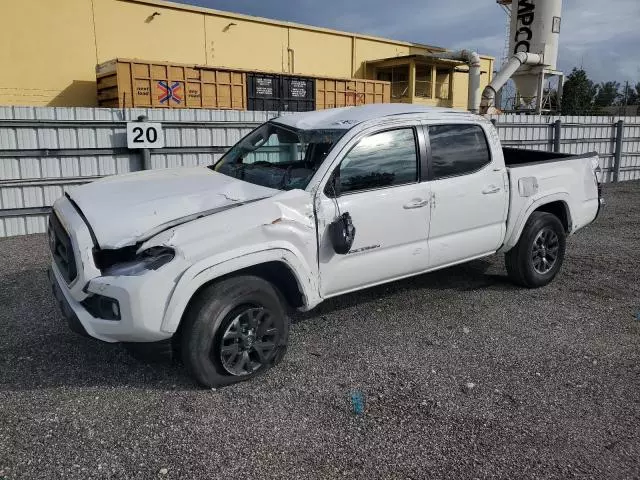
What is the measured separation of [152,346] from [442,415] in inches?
72.2

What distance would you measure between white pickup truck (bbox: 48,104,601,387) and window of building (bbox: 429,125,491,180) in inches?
0.5

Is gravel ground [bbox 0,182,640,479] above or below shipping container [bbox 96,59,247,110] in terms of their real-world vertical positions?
below

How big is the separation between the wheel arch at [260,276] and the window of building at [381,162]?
28.1 inches

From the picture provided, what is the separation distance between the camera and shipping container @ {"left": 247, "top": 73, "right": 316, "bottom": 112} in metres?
21.4

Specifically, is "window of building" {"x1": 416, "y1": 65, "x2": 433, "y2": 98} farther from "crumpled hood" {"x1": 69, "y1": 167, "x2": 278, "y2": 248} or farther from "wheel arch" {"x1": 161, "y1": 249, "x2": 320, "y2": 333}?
Answer: "wheel arch" {"x1": 161, "y1": 249, "x2": 320, "y2": 333}

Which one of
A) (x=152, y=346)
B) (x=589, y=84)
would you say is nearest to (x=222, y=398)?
(x=152, y=346)

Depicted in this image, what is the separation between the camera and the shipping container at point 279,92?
21.4 m

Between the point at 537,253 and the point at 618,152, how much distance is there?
38.4 ft

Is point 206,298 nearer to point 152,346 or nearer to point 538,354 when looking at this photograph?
point 152,346

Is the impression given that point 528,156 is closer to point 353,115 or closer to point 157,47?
point 353,115

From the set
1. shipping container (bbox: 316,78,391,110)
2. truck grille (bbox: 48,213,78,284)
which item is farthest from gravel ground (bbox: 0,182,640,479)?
shipping container (bbox: 316,78,391,110)

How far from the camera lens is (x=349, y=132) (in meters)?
4.13

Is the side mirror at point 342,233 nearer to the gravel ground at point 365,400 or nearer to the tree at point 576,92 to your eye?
the gravel ground at point 365,400

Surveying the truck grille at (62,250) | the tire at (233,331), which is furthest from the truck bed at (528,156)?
the truck grille at (62,250)
